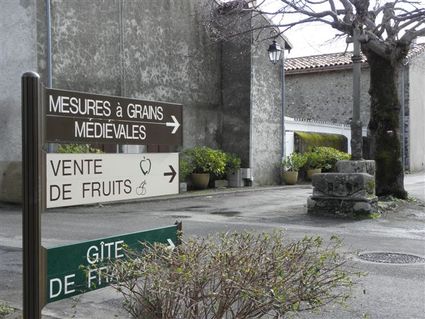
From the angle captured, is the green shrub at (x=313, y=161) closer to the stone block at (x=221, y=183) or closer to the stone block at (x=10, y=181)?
the stone block at (x=221, y=183)

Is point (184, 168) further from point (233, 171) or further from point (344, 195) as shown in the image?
point (344, 195)

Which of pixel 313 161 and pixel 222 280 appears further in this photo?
pixel 313 161

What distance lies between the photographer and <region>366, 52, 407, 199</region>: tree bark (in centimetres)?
1437

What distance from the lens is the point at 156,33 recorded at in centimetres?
1830

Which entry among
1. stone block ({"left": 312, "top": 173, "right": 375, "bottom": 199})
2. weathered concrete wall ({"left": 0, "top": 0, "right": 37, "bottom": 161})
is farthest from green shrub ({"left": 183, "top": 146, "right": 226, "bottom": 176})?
stone block ({"left": 312, "top": 173, "right": 375, "bottom": 199})

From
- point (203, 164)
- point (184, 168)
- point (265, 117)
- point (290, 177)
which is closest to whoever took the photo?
point (184, 168)

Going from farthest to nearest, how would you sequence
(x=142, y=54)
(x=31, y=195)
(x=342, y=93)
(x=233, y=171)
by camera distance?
(x=342, y=93)
(x=233, y=171)
(x=142, y=54)
(x=31, y=195)

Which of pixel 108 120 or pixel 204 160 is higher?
pixel 108 120

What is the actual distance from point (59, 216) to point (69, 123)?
31.6 feet

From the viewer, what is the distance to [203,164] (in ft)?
61.6

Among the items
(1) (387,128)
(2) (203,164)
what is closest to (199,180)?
(2) (203,164)

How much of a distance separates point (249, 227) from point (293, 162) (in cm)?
1247

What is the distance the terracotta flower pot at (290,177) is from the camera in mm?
22203

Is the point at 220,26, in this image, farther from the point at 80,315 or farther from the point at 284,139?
the point at 80,315
